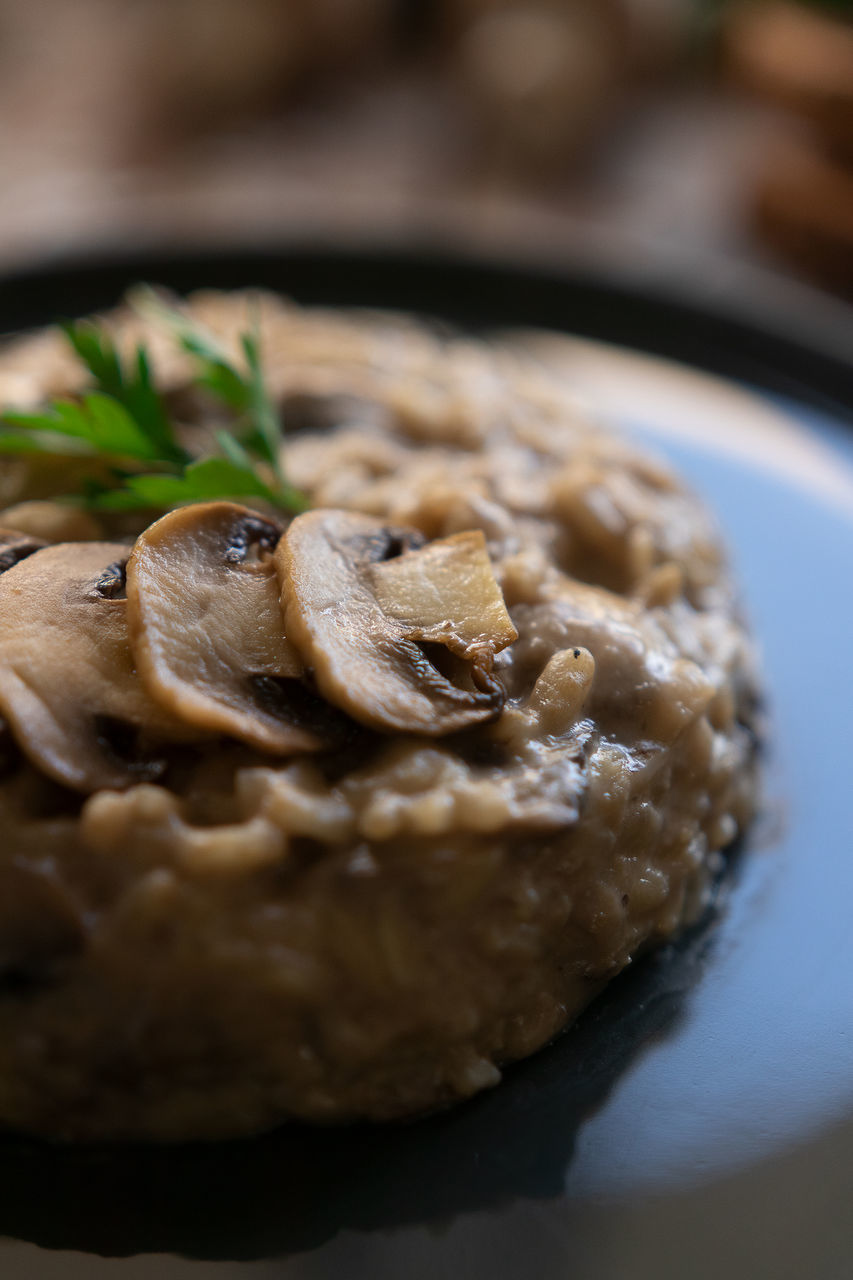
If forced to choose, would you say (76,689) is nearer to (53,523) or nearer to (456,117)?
(53,523)

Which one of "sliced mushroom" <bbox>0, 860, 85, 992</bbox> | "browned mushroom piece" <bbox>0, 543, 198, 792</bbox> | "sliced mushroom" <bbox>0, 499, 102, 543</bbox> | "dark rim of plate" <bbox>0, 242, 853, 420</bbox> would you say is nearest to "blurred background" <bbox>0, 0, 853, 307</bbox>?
"dark rim of plate" <bbox>0, 242, 853, 420</bbox>

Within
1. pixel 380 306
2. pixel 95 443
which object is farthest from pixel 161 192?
Result: pixel 95 443

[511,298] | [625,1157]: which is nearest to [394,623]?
[625,1157]

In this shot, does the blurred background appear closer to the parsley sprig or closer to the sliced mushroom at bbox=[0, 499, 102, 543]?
the parsley sprig

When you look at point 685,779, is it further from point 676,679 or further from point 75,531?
point 75,531

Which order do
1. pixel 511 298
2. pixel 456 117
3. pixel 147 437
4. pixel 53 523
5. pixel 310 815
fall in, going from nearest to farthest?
pixel 310 815, pixel 53 523, pixel 147 437, pixel 511 298, pixel 456 117

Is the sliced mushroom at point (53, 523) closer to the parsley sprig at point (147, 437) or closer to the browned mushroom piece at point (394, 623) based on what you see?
the parsley sprig at point (147, 437)
